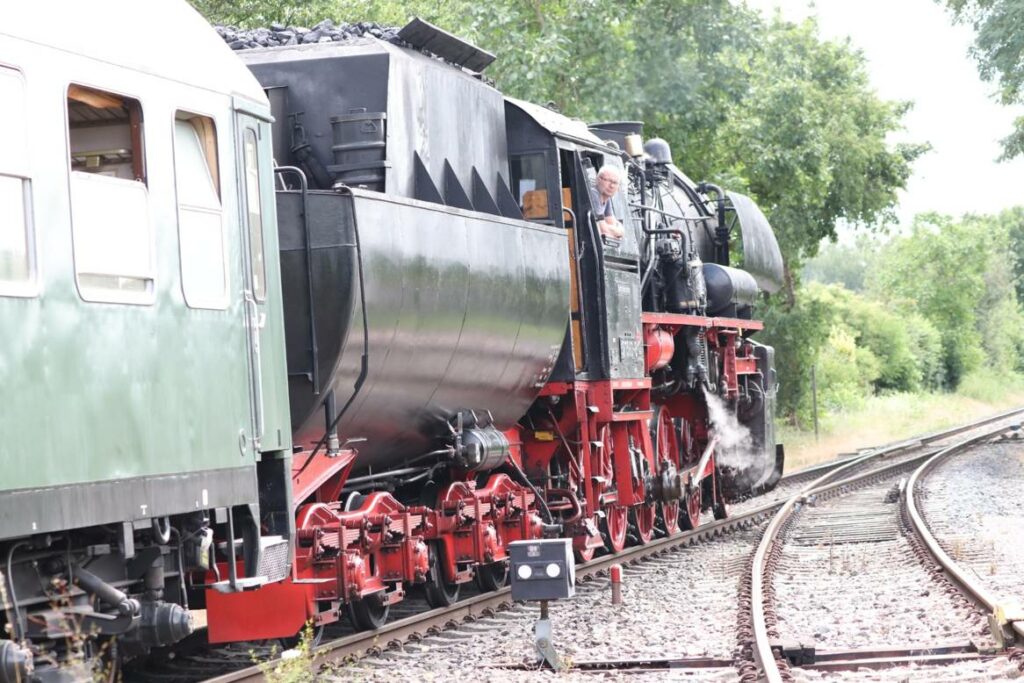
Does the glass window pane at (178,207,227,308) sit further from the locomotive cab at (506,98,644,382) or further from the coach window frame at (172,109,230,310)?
the locomotive cab at (506,98,644,382)

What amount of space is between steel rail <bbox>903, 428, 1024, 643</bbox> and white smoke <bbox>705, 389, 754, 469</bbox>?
6.32 ft

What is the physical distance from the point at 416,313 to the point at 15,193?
3635 mm

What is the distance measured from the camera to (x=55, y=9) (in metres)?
5.74

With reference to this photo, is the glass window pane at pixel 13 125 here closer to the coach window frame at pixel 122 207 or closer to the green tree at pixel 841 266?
the coach window frame at pixel 122 207

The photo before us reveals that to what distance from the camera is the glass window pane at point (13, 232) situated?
5.25 meters

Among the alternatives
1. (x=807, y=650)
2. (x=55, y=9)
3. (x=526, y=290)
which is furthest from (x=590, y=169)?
(x=55, y=9)

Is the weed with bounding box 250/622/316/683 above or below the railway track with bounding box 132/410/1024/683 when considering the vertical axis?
above

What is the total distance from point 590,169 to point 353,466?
4377mm

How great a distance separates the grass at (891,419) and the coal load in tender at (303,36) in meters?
19.0

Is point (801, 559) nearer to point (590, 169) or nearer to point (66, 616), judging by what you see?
point (590, 169)

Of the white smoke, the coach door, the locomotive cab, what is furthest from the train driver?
the coach door

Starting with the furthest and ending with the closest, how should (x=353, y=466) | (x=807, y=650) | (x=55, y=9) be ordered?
1. (x=353, y=466)
2. (x=807, y=650)
3. (x=55, y=9)

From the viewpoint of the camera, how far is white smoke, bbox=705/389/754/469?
1670 cm

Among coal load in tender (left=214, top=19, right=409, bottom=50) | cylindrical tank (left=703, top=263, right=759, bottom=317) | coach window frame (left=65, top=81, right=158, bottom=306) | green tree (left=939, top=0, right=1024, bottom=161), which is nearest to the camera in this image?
coach window frame (left=65, top=81, right=158, bottom=306)
